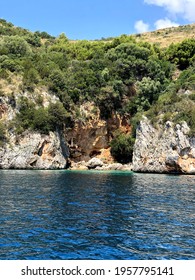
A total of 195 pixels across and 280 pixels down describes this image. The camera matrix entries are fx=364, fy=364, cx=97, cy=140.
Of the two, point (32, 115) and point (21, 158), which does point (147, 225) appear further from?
point (32, 115)

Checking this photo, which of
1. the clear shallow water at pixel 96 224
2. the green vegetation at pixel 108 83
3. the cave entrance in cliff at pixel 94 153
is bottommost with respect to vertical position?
the clear shallow water at pixel 96 224

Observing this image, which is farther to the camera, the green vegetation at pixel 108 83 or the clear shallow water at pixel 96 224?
the green vegetation at pixel 108 83

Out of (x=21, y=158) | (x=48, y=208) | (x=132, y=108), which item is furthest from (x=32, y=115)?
(x=48, y=208)

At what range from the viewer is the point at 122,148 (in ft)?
238

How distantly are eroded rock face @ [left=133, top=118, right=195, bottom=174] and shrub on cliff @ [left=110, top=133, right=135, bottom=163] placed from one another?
16.1ft

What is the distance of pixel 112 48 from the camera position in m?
94.1

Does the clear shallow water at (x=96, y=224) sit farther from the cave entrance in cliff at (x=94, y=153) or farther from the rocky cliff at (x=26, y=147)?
the cave entrance in cliff at (x=94, y=153)

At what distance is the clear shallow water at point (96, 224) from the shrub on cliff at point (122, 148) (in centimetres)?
3824

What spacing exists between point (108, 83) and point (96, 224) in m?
62.5

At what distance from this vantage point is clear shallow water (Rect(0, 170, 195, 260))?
15.4 meters

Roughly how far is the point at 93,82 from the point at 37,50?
1003 inches

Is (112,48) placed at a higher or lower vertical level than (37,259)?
higher

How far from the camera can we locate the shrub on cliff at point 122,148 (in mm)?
72062

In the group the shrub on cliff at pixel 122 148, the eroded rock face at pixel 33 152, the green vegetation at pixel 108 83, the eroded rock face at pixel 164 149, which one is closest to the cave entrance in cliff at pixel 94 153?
the shrub on cliff at pixel 122 148
